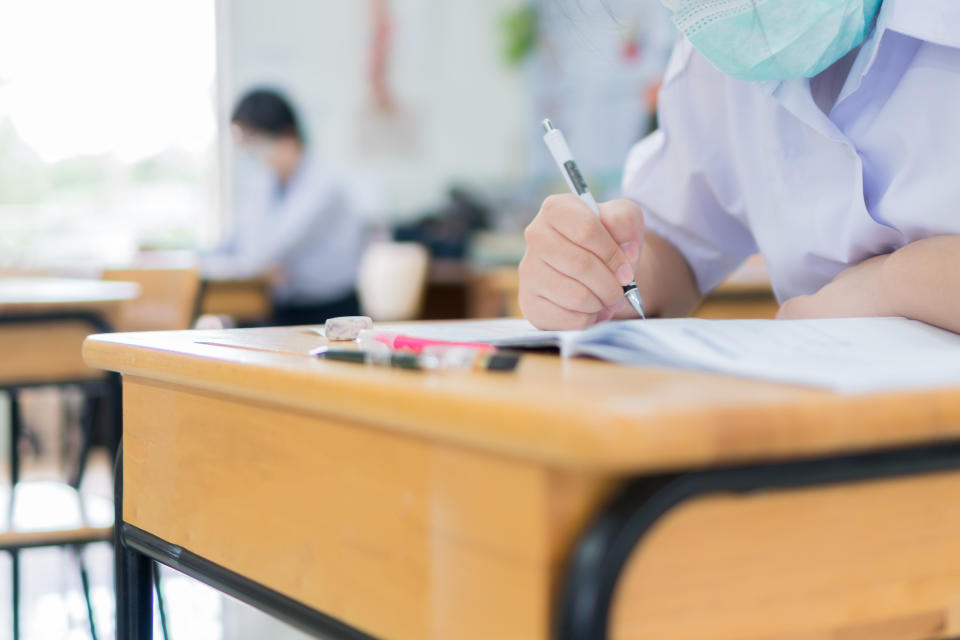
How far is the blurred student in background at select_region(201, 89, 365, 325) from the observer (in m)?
4.01

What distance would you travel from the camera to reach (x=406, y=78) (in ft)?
20.7

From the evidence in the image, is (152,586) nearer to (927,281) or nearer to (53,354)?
(927,281)

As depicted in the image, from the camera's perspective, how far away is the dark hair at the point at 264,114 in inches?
156

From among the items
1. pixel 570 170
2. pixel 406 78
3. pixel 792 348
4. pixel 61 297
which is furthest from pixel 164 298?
pixel 406 78

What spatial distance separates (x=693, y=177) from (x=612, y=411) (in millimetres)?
785

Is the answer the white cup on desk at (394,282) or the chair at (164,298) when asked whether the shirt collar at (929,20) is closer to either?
the chair at (164,298)

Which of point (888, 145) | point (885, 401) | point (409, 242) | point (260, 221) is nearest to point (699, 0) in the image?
point (888, 145)

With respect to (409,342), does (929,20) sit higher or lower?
higher

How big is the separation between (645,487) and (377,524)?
0.17 meters

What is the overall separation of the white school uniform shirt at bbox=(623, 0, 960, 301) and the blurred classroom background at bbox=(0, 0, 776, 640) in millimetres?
1803

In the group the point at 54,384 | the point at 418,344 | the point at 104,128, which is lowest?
the point at 54,384

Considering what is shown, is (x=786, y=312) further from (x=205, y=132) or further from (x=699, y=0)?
(x=205, y=132)

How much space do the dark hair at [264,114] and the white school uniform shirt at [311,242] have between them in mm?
193

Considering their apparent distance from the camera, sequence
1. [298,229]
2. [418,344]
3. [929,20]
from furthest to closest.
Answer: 1. [298,229]
2. [929,20]
3. [418,344]
